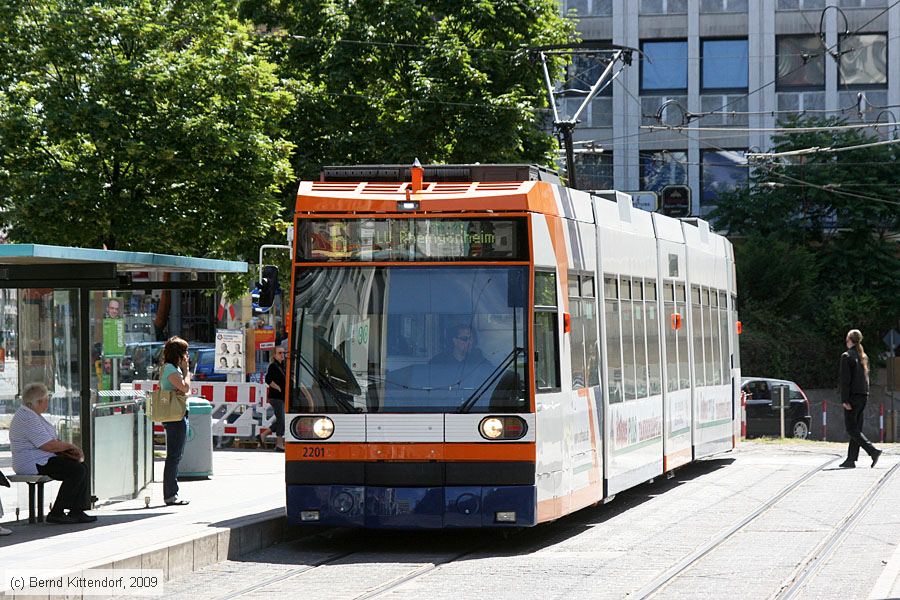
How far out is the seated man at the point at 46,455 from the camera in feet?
40.4

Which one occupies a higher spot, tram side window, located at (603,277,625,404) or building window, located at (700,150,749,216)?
building window, located at (700,150,749,216)

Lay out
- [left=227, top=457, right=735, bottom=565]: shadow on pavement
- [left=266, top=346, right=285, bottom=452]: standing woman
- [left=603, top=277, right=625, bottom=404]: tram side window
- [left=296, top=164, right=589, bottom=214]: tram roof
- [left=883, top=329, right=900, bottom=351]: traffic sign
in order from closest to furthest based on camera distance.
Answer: [left=227, top=457, right=735, bottom=565]: shadow on pavement, [left=296, top=164, right=589, bottom=214]: tram roof, [left=603, top=277, right=625, bottom=404]: tram side window, [left=266, top=346, right=285, bottom=452]: standing woman, [left=883, top=329, right=900, bottom=351]: traffic sign

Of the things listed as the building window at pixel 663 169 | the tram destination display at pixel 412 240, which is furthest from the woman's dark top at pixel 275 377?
the building window at pixel 663 169

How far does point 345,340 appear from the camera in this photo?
11789mm

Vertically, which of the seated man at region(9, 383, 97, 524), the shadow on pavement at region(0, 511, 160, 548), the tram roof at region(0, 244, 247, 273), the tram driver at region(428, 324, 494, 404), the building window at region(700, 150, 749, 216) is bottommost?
the shadow on pavement at region(0, 511, 160, 548)

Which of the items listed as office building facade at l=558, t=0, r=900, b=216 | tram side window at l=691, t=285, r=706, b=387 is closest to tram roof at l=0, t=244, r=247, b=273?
tram side window at l=691, t=285, r=706, b=387

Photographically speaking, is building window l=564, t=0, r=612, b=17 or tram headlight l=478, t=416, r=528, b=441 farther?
building window l=564, t=0, r=612, b=17

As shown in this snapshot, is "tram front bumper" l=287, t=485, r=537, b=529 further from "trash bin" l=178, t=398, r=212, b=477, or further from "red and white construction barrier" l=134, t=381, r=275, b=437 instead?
"red and white construction barrier" l=134, t=381, r=275, b=437

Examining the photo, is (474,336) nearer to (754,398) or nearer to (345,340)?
(345,340)

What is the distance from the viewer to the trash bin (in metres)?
17.1

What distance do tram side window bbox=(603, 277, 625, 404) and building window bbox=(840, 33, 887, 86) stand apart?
36.1 m

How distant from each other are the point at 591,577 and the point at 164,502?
549 centimetres

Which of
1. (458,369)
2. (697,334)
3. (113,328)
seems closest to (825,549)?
(458,369)

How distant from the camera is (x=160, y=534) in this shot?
1160 centimetres
